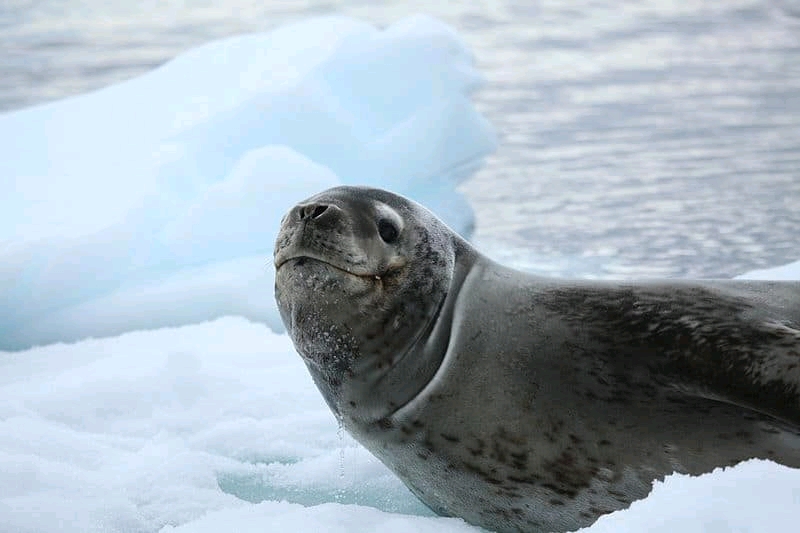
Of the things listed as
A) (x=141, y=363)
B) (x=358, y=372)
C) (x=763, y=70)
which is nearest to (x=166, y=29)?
(x=763, y=70)

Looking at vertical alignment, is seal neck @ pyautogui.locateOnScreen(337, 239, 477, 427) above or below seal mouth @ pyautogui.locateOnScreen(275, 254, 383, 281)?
below

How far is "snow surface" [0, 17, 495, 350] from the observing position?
537 centimetres

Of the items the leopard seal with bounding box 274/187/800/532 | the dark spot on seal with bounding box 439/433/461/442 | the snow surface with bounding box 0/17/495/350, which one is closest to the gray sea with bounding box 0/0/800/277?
the snow surface with bounding box 0/17/495/350

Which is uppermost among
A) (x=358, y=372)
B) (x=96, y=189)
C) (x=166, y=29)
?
(x=358, y=372)

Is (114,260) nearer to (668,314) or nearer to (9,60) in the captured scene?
(668,314)

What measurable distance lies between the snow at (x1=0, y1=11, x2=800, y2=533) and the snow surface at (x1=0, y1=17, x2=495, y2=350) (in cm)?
1

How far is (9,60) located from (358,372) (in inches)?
432

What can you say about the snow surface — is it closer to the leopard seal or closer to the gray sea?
the gray sea

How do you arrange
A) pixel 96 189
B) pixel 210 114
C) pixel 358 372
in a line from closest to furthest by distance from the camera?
pixel 358 372 → pixel 96 189 → pixel 210 114

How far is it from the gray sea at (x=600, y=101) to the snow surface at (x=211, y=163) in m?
0.62

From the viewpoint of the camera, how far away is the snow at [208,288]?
10.3 feet

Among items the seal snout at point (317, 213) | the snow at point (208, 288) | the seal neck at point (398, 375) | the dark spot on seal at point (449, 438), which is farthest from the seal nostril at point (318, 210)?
the snow at point (208, 288)

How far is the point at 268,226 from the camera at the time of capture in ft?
19.9

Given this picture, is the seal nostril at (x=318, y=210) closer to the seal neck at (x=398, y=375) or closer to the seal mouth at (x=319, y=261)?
the seal mouth at (x=319, y=261)
